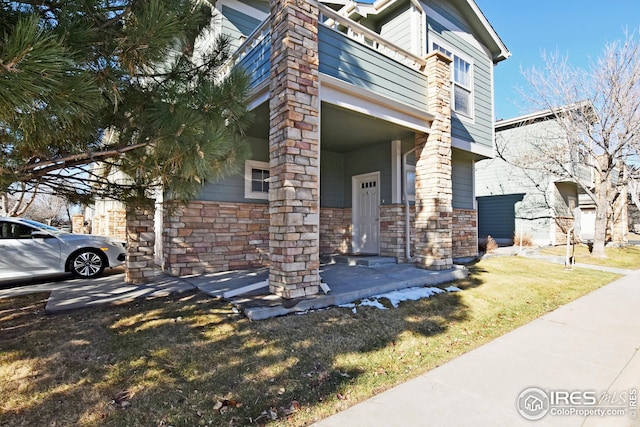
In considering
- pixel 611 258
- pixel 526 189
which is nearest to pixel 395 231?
pixel 611 258

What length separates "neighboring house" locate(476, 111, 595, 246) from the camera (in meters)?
13.5

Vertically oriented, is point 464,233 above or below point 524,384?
above

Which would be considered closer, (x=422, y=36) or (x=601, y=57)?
(x=422, y=36)

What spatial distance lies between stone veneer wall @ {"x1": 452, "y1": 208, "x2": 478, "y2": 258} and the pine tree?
25.1 feet

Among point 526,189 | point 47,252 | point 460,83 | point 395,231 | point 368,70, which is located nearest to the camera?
point 368,70

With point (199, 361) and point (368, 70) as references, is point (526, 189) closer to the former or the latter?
point (368, 70)

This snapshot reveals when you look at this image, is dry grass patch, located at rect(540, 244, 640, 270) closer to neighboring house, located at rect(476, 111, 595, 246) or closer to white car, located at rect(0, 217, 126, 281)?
neighboring house, located at rect(476, 111, 595, 246)

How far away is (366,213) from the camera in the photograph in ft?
29.3

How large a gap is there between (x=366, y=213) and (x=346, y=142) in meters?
2.00

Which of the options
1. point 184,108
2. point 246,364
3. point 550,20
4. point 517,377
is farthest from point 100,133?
point 550,20

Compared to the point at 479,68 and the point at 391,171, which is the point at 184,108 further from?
the point at 479,68

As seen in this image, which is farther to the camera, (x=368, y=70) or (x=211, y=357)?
(x=368, y=70)

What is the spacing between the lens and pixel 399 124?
21.4 feet

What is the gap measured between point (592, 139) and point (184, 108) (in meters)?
13.4
